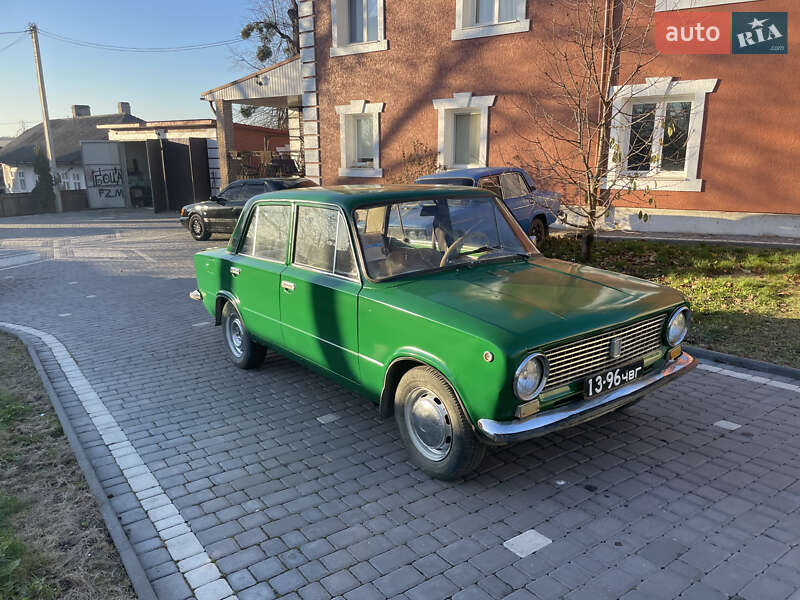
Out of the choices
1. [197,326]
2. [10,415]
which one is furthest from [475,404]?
[197,326]

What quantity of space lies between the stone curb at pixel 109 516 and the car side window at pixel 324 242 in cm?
215

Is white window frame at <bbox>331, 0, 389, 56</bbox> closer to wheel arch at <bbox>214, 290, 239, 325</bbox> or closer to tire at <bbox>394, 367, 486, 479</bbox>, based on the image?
wheel arch at <bbox>214, 290, 239, 325</bbox>

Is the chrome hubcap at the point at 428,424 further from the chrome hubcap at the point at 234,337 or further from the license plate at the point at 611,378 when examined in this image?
the chrome hubcap at the point at 234,337

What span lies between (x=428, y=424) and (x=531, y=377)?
82 cm

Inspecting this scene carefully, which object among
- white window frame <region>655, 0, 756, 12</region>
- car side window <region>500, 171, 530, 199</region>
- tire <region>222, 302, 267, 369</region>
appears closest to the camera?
tire <region>222, 302, 267, 369</region>

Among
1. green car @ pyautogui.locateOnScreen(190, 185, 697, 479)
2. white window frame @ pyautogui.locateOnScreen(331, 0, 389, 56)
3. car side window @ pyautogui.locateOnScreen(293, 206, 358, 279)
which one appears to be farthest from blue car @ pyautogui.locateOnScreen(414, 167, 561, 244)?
white window frame @ pyautogui.locateOnScreen(331, 0, 389, 56)

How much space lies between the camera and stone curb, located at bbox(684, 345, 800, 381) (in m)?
5.53

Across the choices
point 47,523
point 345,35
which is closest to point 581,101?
point 345,35

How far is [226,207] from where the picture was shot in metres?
15.7

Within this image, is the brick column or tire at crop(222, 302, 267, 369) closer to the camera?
tire at crop(222, 302, 267, 369)

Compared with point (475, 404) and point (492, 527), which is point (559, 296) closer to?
point (475, 404)

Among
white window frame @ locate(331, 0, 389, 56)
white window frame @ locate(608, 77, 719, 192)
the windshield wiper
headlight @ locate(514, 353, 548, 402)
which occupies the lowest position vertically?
headlight @ locate(514, 353, 548, 402)

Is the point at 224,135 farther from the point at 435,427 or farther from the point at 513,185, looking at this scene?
the point at 435,427

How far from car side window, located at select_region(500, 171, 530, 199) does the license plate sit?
716cm
